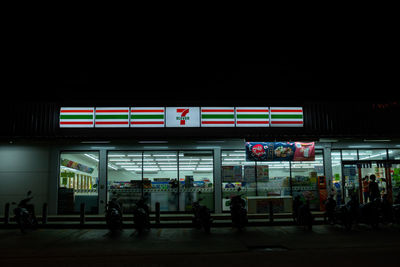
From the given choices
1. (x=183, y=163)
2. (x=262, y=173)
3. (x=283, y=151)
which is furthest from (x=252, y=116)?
(x=183, y=163)

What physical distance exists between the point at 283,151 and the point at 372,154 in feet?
15.2

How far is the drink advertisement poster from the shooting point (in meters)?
16.6

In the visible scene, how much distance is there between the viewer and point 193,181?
17047 mm

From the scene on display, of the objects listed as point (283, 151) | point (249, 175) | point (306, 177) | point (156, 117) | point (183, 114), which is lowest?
point (306, 177)

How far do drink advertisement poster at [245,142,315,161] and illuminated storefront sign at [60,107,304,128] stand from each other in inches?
41.2

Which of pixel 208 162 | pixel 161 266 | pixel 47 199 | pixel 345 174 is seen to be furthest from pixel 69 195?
pixel 345 174

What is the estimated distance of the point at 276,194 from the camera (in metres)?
17.1

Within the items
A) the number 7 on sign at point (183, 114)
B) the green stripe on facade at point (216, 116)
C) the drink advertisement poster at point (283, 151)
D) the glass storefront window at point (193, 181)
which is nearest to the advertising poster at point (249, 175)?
the drink advertisement poster at point (283, 151)

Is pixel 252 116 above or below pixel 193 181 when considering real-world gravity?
above

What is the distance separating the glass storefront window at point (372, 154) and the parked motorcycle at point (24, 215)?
14.7m

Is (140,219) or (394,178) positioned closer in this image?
(140,219)

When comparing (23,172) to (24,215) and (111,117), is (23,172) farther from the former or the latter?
(111,117)

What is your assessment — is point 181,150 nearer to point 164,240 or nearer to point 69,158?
point 69,158

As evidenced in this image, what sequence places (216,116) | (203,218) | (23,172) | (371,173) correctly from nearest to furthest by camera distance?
(203,218), (216,116), (23,172), (371,173)
